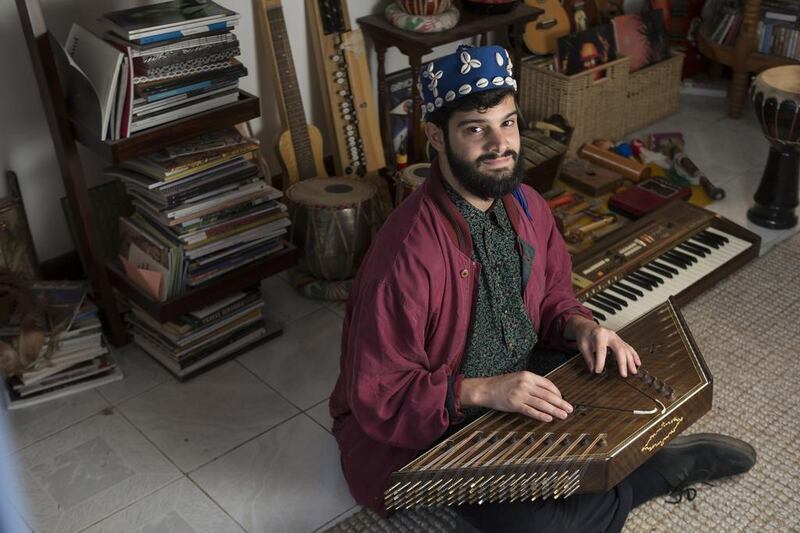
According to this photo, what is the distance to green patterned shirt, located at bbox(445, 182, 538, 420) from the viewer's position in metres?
2.12

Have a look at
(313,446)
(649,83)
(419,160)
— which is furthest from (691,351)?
(649,83)

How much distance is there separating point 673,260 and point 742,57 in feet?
6.40

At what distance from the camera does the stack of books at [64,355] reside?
2.90 meters

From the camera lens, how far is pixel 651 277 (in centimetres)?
308

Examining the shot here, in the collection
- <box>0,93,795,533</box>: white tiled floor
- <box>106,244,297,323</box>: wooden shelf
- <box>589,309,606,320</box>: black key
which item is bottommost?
<box>0,93,795,533</box>: white tiled floor

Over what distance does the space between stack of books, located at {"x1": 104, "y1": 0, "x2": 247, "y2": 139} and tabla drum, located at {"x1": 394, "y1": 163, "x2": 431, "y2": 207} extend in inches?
Answer: 31.1

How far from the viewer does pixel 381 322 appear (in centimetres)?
199

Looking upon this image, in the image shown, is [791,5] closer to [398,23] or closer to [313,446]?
[398,23]

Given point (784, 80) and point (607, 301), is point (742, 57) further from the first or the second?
point (607, 301)

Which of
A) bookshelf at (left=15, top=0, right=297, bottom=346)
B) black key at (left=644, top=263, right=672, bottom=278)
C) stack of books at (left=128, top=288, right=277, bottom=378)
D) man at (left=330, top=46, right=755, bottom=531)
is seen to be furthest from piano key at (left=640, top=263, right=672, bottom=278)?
stack of books at (left=128, top=288, right=277, bottom=378)

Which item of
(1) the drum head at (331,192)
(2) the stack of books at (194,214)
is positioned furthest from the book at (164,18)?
(1) the drum head at (331,192)

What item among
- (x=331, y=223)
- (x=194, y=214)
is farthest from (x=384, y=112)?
(x=194, y=214)

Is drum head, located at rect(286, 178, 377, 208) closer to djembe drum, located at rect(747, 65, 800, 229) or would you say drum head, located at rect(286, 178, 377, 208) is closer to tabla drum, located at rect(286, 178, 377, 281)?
tabla drum, located at rect(286, 178, 377, 281)

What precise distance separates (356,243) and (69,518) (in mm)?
1393
